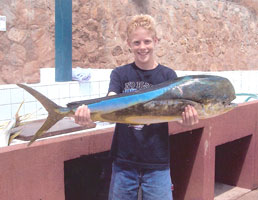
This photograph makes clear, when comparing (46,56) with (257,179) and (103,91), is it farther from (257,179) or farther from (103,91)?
(257,179)

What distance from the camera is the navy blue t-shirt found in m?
2.28

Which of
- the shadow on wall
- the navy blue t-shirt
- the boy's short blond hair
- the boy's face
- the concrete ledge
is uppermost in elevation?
the shadow on wall

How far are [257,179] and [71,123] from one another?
2862 mm

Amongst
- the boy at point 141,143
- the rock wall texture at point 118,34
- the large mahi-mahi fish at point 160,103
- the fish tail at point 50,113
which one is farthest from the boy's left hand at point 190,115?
the rock wall texture at point 118,34

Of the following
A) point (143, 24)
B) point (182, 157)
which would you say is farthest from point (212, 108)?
point (182, 157)

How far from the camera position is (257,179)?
5.03 meters

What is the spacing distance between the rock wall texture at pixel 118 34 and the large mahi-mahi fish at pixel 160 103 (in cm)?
583

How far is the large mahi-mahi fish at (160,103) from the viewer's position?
1.96 metres

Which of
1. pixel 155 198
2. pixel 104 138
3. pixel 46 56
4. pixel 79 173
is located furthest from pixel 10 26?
pixel 155 198

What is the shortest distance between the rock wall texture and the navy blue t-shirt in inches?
220

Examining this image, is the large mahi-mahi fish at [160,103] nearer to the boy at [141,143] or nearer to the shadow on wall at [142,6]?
the boy at [141,143]

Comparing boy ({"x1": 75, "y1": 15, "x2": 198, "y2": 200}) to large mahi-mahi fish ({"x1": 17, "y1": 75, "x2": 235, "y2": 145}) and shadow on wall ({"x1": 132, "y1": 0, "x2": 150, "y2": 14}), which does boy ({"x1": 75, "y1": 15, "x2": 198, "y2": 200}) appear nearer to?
large mahi-mahi fish ({"x1": 17, "y1": 75, "x2": 235, "y2": 145})

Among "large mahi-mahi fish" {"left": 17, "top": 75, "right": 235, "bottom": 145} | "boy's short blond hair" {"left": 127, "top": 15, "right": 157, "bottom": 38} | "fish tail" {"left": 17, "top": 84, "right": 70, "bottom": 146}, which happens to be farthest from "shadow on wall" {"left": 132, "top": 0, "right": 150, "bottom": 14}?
"fish tail" {"left": 17, "top": 84, "right": 70, "bottom": 146}

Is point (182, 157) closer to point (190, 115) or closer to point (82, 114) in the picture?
point (190, 115)
